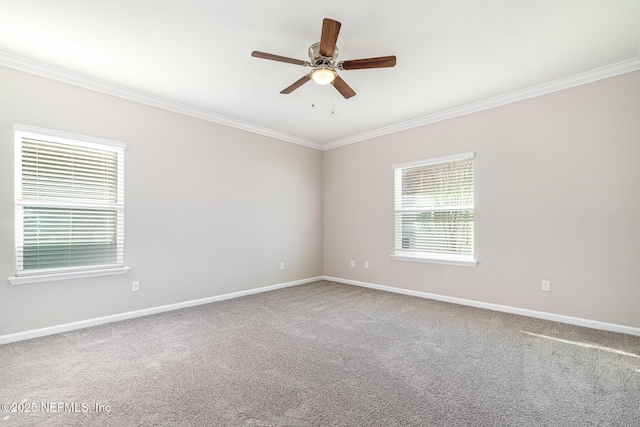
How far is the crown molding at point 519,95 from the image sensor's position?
→ 306cm

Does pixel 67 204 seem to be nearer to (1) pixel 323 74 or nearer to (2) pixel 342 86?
(1) pixel 323 74


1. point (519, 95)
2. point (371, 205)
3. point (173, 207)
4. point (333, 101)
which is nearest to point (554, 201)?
point (519, 95)

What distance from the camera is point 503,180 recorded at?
3818 millimetres

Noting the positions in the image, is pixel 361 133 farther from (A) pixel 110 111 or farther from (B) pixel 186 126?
(A) pixel 110 111

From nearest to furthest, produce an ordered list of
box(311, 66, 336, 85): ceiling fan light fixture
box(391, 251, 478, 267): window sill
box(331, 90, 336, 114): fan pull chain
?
box(311, 66, 336, 85): ceiling fan light fixture < box(331, 90, 336, 114): fan pull chain < box(391, 251, 478, 267): window sill

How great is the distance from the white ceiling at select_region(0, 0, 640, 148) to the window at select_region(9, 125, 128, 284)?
2.37 feet

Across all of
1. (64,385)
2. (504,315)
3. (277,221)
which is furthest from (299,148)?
(64,385)

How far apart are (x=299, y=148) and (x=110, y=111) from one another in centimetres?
297

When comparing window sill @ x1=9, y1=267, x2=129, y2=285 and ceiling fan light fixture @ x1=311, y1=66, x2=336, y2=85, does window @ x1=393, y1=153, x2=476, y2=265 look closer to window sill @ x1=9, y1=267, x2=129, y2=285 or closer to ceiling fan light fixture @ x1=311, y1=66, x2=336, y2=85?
ceiling fan light fixture @ x1=311, y1=66, x2=336, y2=85

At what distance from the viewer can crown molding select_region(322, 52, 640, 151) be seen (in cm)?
306

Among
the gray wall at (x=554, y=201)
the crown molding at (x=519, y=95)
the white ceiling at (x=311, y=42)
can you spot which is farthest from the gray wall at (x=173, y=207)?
the gray wall at (x=554, y=201)

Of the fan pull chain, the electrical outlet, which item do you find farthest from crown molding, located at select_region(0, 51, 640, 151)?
the electrical outlet

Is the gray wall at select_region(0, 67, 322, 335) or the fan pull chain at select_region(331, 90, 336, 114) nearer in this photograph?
the gray wall at select_region(0, 67, 322, 335)

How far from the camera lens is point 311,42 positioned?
263 centimetres
